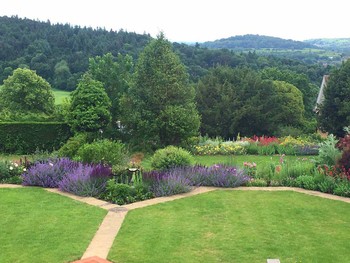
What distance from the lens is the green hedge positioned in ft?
72.0

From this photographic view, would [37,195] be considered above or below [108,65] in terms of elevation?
below

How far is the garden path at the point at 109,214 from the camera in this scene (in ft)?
23.4

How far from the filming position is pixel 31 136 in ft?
73.2

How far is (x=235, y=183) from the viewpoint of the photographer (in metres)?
11.8

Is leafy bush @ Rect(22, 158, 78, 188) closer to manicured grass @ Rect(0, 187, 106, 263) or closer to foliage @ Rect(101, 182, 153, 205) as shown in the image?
manicured grass @ Rect(0, 187, 106, 263)

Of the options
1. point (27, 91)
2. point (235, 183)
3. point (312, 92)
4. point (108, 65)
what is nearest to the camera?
point (235, 183)

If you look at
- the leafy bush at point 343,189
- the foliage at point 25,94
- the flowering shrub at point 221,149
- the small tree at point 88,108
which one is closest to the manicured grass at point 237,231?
the leafy bush at point 343,189

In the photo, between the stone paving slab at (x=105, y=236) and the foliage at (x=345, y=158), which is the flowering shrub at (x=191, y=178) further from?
the foliage at (x=345, y=158)

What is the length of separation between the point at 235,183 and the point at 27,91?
2799cm

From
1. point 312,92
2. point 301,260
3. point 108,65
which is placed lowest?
point 312,92

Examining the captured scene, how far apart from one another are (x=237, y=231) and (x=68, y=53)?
56.1m

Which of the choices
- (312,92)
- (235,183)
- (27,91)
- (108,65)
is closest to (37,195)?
(235,183)

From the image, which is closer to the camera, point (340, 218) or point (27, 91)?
point (340, 218)

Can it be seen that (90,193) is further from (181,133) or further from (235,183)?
(181,133)
